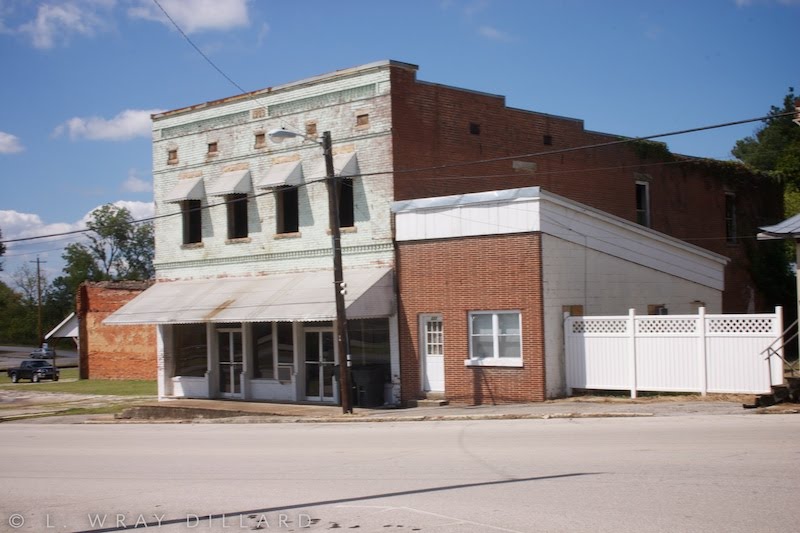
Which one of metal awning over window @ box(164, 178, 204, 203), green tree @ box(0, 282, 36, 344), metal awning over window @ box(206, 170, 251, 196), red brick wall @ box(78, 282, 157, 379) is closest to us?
metal awning over window @ box(206, 170, 251, 196)

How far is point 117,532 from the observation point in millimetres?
8930

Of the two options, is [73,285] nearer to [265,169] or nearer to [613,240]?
[265,169]

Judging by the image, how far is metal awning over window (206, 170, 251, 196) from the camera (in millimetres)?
26047

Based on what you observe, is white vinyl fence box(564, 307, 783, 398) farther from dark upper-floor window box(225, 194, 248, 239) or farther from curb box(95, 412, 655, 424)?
dark upper-floor window box(225, 194, 248, 239)

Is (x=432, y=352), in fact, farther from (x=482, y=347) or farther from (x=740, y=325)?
(x=740, y=325)

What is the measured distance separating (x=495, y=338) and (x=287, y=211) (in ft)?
26.4

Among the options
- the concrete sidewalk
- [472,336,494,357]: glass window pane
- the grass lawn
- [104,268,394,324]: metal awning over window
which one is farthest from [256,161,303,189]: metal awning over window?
the grass lawn

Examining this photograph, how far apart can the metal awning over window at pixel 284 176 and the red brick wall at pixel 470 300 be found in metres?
4.02

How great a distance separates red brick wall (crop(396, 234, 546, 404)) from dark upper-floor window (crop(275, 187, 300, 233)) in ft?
14.0

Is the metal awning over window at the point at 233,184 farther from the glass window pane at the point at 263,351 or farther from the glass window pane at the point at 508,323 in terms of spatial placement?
the glass window pane at the point at 508,323

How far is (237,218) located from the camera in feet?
90.1

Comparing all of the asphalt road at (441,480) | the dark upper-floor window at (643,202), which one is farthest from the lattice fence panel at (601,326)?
the dark upper-floor window at (643,202)

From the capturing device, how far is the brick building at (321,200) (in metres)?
23.2

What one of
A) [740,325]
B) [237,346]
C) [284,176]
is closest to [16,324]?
[237,346]
